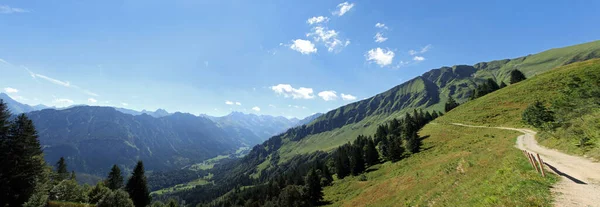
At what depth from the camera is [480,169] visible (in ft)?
90.9

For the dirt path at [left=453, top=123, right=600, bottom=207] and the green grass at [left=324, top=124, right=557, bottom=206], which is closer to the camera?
the dirt path at [left=453, top=123, right=600, bottom=207]

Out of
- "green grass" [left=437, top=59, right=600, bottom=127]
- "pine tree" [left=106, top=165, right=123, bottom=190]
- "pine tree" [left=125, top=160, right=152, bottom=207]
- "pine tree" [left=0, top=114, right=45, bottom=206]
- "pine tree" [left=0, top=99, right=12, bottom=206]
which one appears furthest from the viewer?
"pine tree" [left=106, top=165, right=123, bottom=190]

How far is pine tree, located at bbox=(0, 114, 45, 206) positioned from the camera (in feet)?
118

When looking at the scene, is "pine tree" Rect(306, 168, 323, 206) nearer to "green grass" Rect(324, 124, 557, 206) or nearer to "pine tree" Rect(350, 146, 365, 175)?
"green grass" Rect(324, 124, 557, 206)

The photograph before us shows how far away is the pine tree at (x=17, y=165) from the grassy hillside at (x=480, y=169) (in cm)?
5449

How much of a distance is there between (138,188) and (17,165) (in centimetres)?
2420

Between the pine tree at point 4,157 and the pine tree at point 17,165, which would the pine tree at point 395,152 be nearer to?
the pine tree at point 17,165

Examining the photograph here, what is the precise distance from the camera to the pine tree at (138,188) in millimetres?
57562

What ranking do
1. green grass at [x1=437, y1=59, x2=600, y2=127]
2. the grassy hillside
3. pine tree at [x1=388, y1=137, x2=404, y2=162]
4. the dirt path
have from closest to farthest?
the dirt path < the grassy hillside < green grass at [x1=437, y1=59, x2=600, y2=127] < pine tree at [x1=388, y1=137, x2=404, y2=162]

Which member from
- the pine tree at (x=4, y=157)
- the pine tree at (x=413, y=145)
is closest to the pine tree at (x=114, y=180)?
the pine tree at (x=4, y=157)

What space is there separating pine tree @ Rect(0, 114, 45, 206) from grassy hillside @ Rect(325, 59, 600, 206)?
179 feet

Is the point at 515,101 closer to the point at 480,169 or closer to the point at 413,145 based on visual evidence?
the point at 413,145

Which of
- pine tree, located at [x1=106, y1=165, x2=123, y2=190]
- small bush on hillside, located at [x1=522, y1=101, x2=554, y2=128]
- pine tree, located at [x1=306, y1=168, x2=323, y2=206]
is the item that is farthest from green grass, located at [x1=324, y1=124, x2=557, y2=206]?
pine tree, located at [x1=106, y1=165, x2=123, y2=190]

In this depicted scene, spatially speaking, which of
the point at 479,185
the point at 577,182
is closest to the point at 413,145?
the point at 479,185
